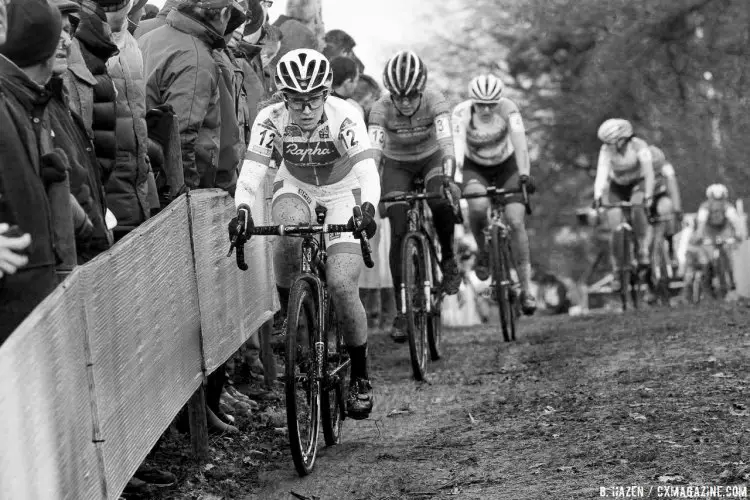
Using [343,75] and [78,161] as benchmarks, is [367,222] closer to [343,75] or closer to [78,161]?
[78,161]

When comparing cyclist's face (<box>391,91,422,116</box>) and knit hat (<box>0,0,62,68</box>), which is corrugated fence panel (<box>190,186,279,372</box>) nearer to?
knit hat (<box>0,0,62,68</box>)

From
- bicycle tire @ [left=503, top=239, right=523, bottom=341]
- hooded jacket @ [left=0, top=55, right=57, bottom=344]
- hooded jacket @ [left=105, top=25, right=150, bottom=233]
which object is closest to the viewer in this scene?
hooded jacket @ [left=0, top=55, right=57, bottom=344]

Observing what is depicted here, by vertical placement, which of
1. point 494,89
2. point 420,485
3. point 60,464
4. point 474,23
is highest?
point 474,23

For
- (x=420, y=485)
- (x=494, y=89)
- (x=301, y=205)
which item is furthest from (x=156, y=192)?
(x=494, y=89)

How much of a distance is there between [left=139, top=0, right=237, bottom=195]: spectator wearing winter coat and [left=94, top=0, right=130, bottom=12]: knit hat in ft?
3.42

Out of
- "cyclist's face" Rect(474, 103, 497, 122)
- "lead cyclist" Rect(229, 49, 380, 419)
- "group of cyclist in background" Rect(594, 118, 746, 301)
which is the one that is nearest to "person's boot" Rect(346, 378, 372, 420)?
"lead cyclist" Rect(229, 49, 380, 419)

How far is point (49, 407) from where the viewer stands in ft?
16.1

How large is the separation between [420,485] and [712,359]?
14.9 feet

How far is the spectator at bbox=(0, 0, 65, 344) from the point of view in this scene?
5289 millimetres

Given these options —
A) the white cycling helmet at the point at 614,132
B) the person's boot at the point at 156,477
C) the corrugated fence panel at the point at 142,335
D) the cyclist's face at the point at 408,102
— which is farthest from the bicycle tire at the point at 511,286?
the person's boot at the point at 156,477

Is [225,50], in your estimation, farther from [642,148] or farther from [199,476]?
[642,148]

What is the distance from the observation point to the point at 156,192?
7.91 metres

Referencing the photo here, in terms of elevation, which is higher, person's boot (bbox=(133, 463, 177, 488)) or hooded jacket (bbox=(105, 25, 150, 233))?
hooded jacket (bbox=(105, 25, 150, 233))

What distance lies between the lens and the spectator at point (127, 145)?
738 cm
